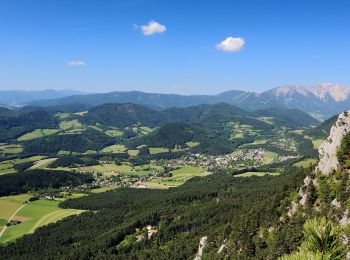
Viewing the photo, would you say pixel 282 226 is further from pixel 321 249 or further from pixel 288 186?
pixel 321 249

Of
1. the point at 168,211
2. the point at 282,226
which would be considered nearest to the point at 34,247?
the point at 168,211

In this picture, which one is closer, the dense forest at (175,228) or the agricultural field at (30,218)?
the dense forest at (175,228)

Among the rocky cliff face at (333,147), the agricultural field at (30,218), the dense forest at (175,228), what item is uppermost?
the rocky cliff face at (333,147)

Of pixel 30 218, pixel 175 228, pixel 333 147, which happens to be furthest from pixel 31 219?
pixel 333 147

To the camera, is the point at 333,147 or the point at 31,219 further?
the point at 31,219

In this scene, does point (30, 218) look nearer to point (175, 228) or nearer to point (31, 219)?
point (31, 219)

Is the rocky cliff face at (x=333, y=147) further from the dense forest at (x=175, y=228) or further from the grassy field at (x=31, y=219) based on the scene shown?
the grassy field at (x=31, y=219)

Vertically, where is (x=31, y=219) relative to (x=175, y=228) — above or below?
below

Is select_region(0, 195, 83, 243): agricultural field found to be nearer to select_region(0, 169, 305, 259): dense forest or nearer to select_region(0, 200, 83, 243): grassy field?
select_region(0, 200, 83, 243): grassy field

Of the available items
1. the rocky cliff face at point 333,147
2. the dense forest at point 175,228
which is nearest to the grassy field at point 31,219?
the dense forest at point 175,228
